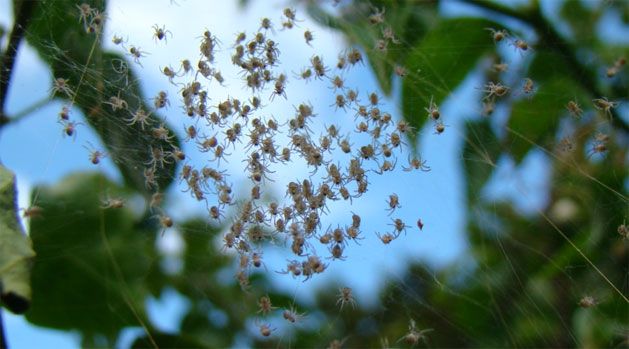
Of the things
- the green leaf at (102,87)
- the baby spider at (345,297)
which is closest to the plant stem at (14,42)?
the green leaf at (102,87)

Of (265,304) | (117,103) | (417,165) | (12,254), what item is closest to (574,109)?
(417,165)

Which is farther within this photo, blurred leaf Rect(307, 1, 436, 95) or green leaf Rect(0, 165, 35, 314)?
blurred leaf Rect(307, 1, 436, 95)

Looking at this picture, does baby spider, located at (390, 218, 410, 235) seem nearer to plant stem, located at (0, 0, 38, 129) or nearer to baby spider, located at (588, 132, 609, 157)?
baby spider, located at (588, 132, 609, 157)

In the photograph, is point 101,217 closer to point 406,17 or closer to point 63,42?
point 63,42

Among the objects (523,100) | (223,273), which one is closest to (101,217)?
(223,273)

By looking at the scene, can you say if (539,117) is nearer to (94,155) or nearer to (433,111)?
(433,111)

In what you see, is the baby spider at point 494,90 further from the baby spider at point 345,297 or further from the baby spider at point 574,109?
the baby spider at point 345,297

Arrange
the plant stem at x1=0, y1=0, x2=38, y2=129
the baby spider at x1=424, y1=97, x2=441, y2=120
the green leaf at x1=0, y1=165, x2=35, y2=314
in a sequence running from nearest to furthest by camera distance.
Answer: the green leaf at x1=0, y1=165, x2=35, y2=314
the plant stem at x1=0, y1=0, x2=38, y2=129
the baby spider at x1=424, y1=97, x2=441, y2=120

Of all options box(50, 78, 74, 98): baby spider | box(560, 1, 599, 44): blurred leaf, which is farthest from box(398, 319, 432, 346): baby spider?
box(50, 78, 74, 98): baby spider
